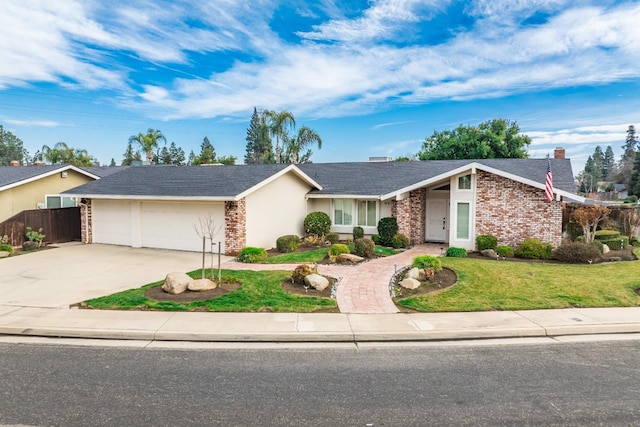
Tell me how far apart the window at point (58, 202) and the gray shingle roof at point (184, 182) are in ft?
9.77

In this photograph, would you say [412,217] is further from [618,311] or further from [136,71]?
[136,71]

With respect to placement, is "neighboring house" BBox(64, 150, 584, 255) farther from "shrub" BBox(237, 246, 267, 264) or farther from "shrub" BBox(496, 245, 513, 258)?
"shrub" BBox(496, 245, 513, 258)

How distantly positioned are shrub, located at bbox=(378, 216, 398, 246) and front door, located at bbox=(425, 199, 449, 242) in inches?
105

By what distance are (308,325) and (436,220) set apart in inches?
527

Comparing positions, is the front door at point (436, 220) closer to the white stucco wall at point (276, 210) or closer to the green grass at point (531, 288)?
the green grass at point (531, 288)

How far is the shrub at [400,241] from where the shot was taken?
17875 mm

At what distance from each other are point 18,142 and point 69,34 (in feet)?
277

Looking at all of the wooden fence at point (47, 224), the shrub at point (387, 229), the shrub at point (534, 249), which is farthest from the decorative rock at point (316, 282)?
the wooden fence at point (47, 224)

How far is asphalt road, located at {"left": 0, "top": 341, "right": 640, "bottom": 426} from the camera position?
4.95 meters

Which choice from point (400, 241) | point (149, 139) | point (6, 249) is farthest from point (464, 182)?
point (149, 139)

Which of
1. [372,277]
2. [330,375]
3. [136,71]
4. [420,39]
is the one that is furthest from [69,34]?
[330,375]

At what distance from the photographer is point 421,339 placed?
25.8 feet

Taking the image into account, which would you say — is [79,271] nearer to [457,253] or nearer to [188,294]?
[188,294]

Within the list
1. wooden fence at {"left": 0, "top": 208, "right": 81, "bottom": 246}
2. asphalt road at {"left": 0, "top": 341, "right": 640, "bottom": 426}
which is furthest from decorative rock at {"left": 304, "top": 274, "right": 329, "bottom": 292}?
wooden fence at {"left": 0, "top": 208, "right": 81, "bottom": 246}
